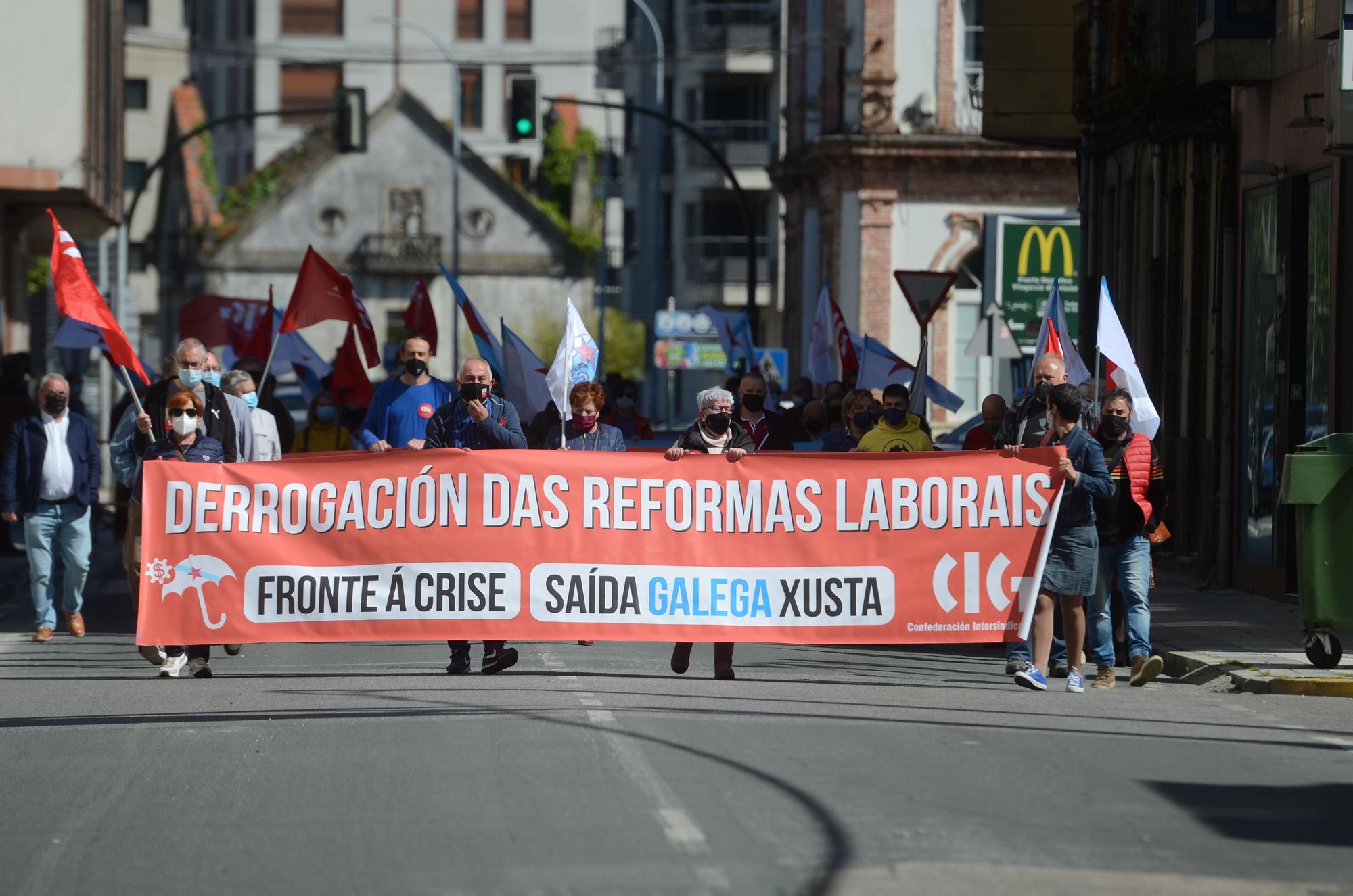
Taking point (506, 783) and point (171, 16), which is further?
point (171, 16)

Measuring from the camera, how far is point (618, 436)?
14.6 meters

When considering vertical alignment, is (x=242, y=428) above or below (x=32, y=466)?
above

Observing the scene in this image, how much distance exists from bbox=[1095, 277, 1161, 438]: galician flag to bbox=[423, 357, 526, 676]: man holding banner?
11.8 ft

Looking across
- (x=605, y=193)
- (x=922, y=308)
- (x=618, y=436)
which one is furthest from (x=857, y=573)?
(x=605, y=193)

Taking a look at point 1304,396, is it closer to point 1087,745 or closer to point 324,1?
point 1087,745

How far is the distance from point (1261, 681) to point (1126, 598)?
99 cm

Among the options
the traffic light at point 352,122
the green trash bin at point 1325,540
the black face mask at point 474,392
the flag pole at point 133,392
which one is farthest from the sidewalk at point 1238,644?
the traffic light at point 352,122

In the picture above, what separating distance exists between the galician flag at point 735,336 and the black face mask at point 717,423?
685 inches

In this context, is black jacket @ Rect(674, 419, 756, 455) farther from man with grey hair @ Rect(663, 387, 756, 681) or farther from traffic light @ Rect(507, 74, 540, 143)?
traffic light @ Rect(507, 74, 540, 143)

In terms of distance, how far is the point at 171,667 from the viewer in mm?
13469

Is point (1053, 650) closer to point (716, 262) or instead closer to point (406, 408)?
point (406, 408)

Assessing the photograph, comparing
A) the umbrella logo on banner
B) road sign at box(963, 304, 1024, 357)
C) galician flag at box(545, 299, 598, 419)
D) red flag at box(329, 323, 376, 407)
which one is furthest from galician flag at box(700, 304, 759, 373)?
the umbrella logo on banner

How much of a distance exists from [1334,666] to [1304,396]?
206 inches

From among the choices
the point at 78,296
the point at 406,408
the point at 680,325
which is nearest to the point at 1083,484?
the point at 406,408
